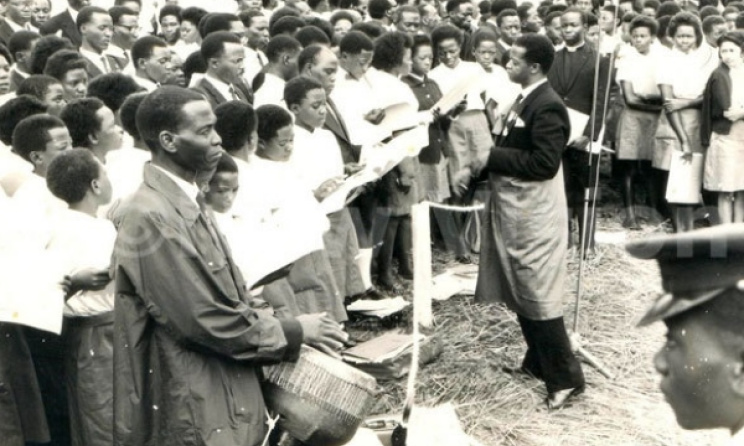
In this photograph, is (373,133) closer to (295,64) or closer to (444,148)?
(295,64)

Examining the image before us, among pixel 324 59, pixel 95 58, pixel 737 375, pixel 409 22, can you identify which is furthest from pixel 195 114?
pixel 409 22

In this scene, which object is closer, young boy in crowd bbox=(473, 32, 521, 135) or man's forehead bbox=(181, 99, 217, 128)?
man's forehead bbox=(181, 99, 217, 128)

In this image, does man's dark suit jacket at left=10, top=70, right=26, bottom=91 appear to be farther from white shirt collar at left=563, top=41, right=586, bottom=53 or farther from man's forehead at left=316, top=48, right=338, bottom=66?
white shirt collar at left=563, top=41, right=586, bottom=53

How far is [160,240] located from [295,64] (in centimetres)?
449

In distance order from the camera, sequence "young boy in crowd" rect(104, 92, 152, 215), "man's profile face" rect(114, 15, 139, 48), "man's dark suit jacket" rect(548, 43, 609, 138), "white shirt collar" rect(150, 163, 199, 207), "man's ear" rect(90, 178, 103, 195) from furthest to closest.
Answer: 1. "man's profile face" rect(114, 15, 139, 48)
2. "man's dark suit jacket" rect(548, 43, 609, 138)
3. "young boy in crowd" rect(104, 92, 152, 215)
4. "man's ear" rect(90, 178, 103, 195)
5. "white shirt collar" rect(150, 163, 199, 207)

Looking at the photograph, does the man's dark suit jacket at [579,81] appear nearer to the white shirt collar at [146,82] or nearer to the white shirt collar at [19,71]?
the white shirt collar at [146,82]

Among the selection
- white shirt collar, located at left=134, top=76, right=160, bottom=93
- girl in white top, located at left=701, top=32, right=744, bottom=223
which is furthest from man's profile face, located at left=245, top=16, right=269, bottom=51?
girl in white top, located at left=701, top=32, right=744, bottom=223

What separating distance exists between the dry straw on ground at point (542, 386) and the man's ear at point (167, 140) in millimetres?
2802

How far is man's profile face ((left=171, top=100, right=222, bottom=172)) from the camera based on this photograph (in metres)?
3.63

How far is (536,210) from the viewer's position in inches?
229

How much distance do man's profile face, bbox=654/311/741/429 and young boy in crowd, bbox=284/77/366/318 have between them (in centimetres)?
381

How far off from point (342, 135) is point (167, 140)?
3483mm

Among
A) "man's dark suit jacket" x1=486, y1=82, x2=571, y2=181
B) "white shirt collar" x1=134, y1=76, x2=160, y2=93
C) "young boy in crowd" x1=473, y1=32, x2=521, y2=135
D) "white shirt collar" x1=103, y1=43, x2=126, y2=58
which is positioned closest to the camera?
"man's dark suit jacket" x1=486, y1=82, x2=571, y2=181

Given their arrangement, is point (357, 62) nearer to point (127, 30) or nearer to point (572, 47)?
point (572, 47)
